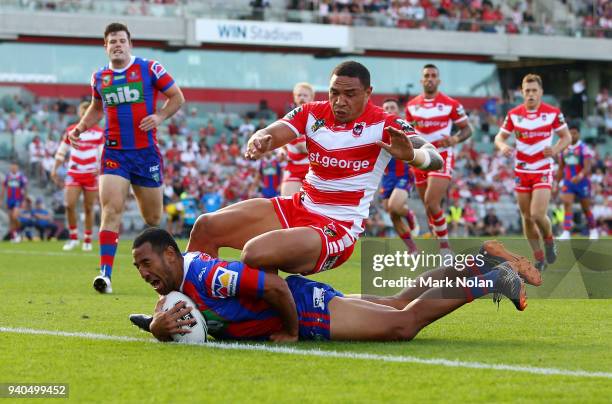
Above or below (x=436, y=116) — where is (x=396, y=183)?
below

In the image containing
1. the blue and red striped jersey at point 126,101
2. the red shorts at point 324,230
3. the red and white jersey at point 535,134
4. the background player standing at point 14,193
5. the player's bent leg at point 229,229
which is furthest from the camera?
the background player standing at point 14,193

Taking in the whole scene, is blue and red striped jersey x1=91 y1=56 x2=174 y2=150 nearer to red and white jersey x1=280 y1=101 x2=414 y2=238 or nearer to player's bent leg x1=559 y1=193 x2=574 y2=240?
red and white jersey x1=280 y1=101 x2=414 y2=238

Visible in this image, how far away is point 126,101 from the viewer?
1135 centimetres

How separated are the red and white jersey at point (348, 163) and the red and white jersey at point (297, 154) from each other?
24.8 feet

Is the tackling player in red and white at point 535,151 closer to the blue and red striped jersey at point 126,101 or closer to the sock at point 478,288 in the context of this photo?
the blue and red striped jersey at point 126,101

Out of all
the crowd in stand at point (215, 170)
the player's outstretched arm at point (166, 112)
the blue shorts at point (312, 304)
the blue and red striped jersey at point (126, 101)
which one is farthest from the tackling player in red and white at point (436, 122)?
the crowd in stand at point (215, 170)

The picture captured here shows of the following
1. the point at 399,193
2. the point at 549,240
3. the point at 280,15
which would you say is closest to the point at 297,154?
the point at 399,193

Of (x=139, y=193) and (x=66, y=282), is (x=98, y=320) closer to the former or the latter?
(x=139, y=193)

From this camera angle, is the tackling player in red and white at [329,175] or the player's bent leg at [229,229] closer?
→ the tackling player in red and white at [329,175]

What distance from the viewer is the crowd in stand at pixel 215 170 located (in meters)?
29.8

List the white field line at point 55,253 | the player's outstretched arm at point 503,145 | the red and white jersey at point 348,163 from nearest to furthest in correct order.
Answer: the red and white jersey at point 348,163 → the player's outstretched arm at point 503,145 → the white field line at point 55,253

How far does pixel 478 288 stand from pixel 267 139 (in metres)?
1.73

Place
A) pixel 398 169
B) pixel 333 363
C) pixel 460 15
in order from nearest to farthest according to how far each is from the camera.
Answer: pixel 333 363
pixel 398 169
pixel 460 15

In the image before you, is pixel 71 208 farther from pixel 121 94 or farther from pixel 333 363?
pixel 333 363
